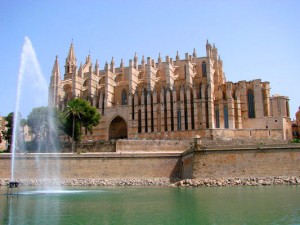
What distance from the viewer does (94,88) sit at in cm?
5997

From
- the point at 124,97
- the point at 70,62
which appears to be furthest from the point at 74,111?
the point at 70,62

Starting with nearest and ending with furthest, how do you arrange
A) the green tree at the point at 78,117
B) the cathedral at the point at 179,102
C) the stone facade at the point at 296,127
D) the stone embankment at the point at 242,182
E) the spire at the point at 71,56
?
the stone embankment at the point at 242,182 < the green tree at the point at 78,117 < the cathedral at the point at 179,102 < the stone facade at the point at 296,127 < the spire at the point at 71,56

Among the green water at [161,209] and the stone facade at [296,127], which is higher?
the stone facade at [296,127]

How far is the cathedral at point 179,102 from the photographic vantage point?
4931 centimetres

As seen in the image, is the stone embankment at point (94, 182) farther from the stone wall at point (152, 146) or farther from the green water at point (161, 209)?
the green water at point (161, 209)

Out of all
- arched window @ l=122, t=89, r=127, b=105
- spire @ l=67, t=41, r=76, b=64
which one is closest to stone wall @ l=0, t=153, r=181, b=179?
arched window @ l=122, t=89, r=127, b=105

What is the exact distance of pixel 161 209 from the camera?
18703mm

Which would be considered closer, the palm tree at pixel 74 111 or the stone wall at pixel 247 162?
the stone wall at pixel 247 162

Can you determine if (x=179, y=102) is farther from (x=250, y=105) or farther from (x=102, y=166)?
(x=102, y=166)

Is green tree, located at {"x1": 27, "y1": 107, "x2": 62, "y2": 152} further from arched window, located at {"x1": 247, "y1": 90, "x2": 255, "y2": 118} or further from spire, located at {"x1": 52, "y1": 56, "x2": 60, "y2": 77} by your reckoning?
arched window, located at {"x1": 247, "y1": 90, "x2": 255, "y2": 118}

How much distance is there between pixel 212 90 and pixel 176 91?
4.98m

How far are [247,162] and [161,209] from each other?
575 inches

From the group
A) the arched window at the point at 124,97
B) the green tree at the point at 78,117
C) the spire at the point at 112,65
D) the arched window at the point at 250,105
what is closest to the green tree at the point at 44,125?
the green tree at the point at 78,117

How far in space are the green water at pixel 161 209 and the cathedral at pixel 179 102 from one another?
24767 mm
